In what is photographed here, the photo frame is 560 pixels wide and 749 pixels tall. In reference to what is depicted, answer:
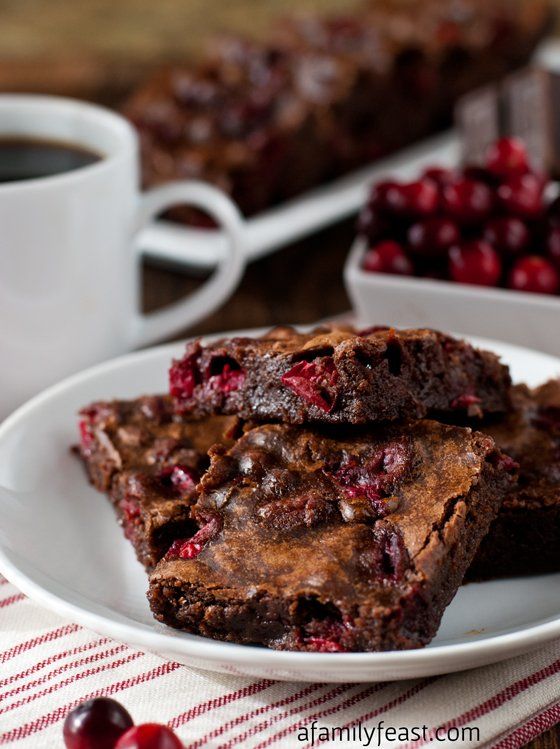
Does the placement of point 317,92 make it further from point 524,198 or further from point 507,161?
point 524,198

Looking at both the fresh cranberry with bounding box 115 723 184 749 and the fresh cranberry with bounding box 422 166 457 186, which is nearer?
the fresh cranberry with bounding box 115 723 184 749

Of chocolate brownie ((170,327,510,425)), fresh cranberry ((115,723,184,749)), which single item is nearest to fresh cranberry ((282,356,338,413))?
chocolate brownie ((170,327,510,425))

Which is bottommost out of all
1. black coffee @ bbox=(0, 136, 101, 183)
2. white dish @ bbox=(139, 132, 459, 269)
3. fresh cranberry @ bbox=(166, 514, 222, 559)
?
white dish @ bbox=(139, 132, 459, 269)

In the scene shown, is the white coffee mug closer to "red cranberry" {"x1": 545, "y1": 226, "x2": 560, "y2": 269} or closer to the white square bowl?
the white square bowl

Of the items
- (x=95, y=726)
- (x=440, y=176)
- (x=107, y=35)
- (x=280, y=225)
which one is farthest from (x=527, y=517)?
(x=107, y=35)

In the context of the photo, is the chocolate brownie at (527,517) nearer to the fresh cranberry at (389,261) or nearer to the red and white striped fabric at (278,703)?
the red and white striped fabric at (278,703)

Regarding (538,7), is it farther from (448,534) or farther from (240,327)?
(448,534)
